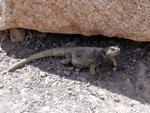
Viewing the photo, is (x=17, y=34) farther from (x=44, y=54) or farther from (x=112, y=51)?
(x=112, y=51)

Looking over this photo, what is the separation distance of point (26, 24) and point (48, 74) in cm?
67

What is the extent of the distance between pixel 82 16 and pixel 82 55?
16.9 inches

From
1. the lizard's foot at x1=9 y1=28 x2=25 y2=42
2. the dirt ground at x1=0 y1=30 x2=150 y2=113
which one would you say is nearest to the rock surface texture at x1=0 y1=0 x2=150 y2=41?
the lizard's foot at x1=9 y1=28 x2=25 y2=42

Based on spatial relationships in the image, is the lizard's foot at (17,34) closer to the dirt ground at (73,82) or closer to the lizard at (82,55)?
the dirt ground at (73,82)

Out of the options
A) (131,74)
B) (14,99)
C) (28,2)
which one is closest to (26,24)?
(28,2)

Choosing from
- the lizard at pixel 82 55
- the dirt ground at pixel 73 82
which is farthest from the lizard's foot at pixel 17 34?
the lizard at pixel 82 55

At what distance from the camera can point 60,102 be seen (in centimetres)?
366

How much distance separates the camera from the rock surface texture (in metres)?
3.76

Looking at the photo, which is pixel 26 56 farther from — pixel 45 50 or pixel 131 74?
pixel 131 74

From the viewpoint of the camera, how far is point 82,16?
156 inches

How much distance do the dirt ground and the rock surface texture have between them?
0.29 m

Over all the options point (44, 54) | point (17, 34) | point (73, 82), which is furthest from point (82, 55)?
point (17, 34)

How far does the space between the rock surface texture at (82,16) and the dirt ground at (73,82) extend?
0.94ft

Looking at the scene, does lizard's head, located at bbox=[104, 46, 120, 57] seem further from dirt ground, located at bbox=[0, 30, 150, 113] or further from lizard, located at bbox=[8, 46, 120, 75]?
dirt ground, located at bbox=[0, 30, 150, 113]
